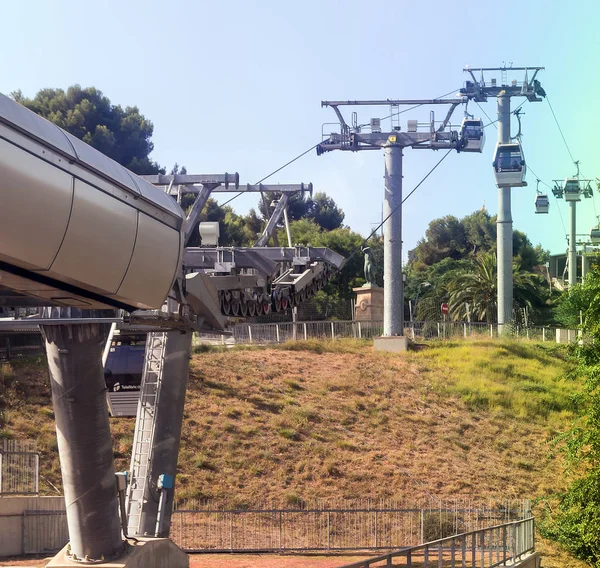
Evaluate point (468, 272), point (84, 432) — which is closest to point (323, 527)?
point (84, 432)

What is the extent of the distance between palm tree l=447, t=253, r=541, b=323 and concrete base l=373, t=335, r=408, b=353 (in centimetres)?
1382

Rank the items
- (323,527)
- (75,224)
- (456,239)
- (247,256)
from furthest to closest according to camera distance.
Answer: (456,239) < (323,527) < (247,256) < (75,224)

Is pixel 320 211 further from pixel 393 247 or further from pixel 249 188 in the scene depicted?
pixel 249 188

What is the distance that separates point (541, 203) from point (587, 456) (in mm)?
35880

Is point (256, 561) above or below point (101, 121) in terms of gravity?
below

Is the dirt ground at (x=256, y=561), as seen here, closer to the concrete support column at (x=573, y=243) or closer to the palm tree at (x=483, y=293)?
the concrete support column at (x=573, y=243)

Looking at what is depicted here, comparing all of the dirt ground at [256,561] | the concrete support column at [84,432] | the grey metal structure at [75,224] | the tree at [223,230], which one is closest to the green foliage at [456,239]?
the tree at [223,230]

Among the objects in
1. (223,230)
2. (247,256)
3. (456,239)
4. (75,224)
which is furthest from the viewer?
(456,239)

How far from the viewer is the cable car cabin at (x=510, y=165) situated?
57.4 meters

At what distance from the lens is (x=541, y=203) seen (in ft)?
204

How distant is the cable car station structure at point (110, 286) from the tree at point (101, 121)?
41582 mm

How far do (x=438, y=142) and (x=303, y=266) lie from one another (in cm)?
3106

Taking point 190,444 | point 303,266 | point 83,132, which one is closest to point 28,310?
point 303,266

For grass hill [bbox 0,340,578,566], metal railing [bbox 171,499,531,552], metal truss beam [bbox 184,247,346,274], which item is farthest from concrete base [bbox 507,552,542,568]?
grass hill [bbox 0,340,578,566]
